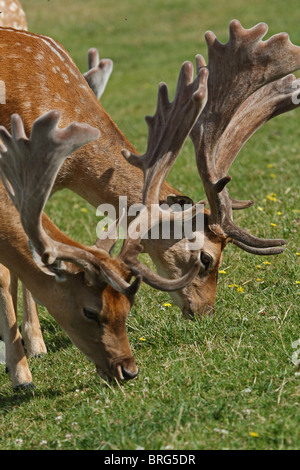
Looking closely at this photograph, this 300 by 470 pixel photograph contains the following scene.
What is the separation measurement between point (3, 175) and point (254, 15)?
18.8 metres

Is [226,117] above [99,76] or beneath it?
beneath

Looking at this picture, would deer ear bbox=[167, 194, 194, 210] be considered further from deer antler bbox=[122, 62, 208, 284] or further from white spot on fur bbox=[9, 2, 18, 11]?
white spot on fur bbox=[9, 2, 18, 11]

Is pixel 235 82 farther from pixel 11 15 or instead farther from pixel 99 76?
pixel 11 15

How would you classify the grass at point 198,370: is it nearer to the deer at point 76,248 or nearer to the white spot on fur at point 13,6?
the deer at point 76,248

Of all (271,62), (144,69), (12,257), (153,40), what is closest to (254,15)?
A: (153,40)

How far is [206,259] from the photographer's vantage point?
5801mm

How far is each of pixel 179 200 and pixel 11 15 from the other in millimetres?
4187

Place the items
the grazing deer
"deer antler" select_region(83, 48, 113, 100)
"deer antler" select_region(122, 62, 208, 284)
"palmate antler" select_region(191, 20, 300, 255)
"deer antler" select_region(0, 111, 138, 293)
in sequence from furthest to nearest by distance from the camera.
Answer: the grazing deer → "deer antler" select_region(83, 48, 113, 100) → "palmate antler" select_region(191, 20, 300, 255) → "deer antler" select_region(122, 62, 208, 284) → "deer antler" select_region(0, 111, 138, 293)

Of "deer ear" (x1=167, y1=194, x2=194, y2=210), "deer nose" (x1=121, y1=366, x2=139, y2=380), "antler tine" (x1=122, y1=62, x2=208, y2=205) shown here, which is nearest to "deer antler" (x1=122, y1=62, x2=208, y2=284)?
"antler tine" (x1=122, y1=62, x2=208, y2=205)

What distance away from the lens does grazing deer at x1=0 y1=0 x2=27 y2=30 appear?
8.77 metres

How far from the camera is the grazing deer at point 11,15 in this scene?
8773 mm

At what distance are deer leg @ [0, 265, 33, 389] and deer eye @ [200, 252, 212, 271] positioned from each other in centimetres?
147

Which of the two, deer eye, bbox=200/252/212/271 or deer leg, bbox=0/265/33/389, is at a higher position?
deer eye, bbox=200/252/212/271
